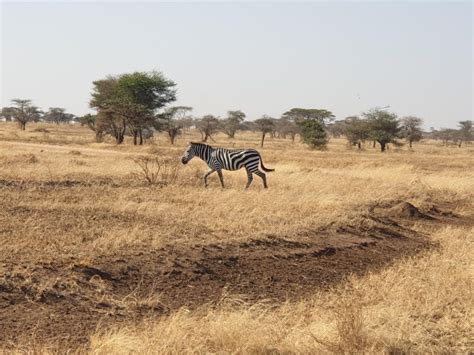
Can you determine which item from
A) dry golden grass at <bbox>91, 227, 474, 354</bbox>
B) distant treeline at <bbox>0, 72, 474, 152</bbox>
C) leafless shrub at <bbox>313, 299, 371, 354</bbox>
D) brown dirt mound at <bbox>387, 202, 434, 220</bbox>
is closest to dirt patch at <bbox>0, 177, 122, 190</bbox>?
brown dirt mound at <bbox>387, 202, 434, 220</bbox>

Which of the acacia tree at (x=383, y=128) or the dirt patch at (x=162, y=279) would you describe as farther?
the acacia tree at (x=383, y=128)

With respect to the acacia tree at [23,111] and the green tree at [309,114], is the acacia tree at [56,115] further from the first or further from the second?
the green tree at [309,114]

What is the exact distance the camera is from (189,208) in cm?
1266

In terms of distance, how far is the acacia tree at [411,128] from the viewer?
240ft

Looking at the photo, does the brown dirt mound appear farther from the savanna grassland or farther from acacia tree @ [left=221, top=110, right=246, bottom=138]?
acacia tree @ [left=221, top=110, right=246, bottom=138]

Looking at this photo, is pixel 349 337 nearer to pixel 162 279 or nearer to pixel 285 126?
pixel 162 279

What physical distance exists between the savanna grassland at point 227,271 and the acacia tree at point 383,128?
43488mm

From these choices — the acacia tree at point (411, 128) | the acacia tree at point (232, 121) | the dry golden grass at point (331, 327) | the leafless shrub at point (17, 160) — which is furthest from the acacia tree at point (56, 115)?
the dry golden grass at point (331, 327)

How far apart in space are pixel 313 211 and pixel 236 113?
7204cm

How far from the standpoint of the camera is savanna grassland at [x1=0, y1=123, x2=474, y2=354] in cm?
540

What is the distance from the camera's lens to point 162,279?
7930mm

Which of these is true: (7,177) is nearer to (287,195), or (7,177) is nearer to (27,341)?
(287,195)

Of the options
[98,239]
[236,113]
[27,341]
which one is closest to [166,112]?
[236,113]

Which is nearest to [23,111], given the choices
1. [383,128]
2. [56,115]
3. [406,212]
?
[56,115]
